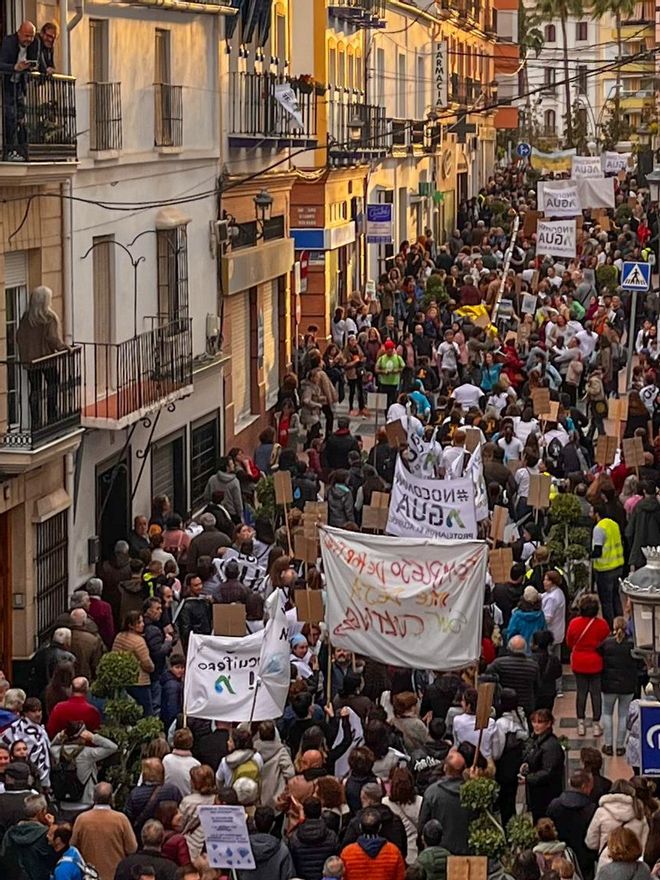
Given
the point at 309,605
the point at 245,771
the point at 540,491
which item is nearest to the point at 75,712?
the point at 245,771

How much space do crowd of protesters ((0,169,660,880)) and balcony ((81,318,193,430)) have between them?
1.13 meters

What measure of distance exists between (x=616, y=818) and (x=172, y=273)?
597 inches

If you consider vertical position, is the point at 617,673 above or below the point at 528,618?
below

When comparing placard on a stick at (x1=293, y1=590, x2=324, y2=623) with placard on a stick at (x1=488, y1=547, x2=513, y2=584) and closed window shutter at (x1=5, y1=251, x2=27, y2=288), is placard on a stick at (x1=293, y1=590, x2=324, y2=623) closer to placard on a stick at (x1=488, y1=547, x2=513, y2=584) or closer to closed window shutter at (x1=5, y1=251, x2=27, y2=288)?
placard on a stick at (x1=488, y1=547, x2=513, y2=584)

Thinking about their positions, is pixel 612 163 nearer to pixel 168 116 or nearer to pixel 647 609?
pixel 168 116

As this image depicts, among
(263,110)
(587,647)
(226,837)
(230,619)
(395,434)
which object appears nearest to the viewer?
(226,837)

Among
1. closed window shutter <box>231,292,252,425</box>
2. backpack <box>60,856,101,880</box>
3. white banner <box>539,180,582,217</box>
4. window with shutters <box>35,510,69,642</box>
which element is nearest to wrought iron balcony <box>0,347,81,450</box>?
window with shutters <box>35,510,69,642</box>

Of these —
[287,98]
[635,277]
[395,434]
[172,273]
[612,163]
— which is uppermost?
[287,98]

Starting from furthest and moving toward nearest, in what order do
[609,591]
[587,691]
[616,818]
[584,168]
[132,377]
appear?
[584,168] → [132,377] → [609,591] → [587,691] → [616,818]

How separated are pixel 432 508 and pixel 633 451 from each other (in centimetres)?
383

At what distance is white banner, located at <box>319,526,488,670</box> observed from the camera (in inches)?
645

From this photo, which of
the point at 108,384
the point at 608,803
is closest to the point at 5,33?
the point at 108,384

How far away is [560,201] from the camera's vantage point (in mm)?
41844

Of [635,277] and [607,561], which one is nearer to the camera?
[607,561]
